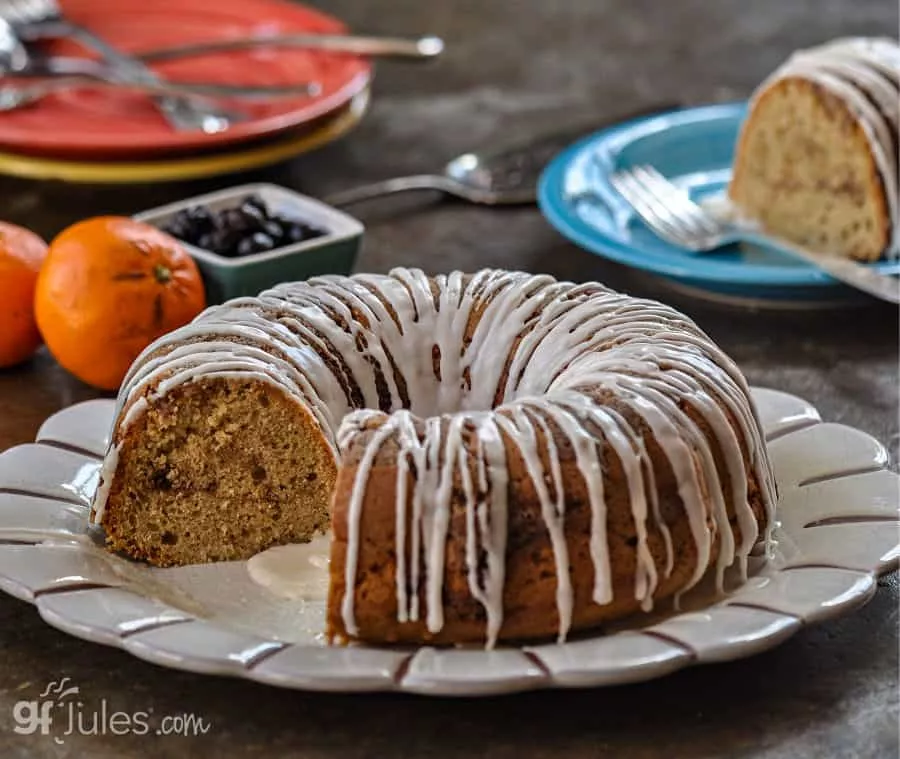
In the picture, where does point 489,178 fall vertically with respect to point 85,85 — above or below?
below

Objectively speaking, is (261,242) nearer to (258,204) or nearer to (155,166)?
(258,204)

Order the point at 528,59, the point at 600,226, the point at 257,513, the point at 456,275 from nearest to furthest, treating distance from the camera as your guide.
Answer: the point at 257,513, the point at 456,275, the point at 600,226, the point at 528,59

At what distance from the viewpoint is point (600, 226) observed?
2.25m

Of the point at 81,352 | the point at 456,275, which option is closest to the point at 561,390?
the point at 456,275

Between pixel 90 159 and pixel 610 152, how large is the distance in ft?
2.72

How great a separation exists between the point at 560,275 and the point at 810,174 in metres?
0.42

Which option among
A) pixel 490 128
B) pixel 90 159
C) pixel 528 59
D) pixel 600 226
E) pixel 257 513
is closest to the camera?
pixel 257 513

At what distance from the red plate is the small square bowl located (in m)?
0.32

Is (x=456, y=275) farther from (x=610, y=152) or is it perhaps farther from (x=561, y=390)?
(x=610, y=152)

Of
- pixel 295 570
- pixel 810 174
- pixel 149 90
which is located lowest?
pixel 295 570

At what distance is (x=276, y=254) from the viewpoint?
1918mm

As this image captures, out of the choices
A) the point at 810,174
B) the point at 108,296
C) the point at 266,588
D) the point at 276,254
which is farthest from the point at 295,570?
the point at 810,174

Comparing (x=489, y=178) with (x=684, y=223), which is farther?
(x=489, y=178)

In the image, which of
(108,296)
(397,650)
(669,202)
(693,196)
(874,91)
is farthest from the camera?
(693,196)
